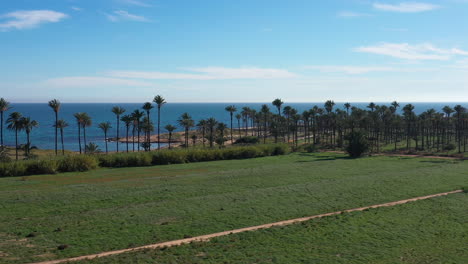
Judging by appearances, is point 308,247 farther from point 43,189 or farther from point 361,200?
point 43,189

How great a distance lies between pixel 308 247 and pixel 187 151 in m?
50.8

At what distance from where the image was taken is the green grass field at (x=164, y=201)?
2438 centimetres

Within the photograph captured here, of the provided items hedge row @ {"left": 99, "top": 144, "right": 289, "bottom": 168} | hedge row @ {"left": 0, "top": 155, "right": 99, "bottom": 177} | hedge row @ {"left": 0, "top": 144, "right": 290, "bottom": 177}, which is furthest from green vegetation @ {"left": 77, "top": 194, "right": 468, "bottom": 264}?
hedge row @ {"left": 99, "top": 144, "right": 289, "bottom": 168}

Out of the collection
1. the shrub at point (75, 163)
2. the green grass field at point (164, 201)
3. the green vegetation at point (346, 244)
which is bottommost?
the green vegetation at point (346, 244)

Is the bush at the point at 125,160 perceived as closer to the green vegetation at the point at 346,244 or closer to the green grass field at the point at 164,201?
the green grass field at the point at 164,201

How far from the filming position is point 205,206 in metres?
32.6

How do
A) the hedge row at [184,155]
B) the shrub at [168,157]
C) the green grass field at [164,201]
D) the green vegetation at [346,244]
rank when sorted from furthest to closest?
1. the shrub at [168,157]
2. the hedge row at [184,155]
3. the green grass field at [164,201]
4. the green vegetation at [346,244]

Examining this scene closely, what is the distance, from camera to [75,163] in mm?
56719

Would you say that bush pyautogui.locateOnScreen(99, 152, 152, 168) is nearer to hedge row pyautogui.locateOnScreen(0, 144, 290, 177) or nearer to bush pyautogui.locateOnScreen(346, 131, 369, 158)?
hedge row pyautogui.locateOnScreen(0, 144, 290, 177)

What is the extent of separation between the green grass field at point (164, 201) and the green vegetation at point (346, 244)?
8.74 ft

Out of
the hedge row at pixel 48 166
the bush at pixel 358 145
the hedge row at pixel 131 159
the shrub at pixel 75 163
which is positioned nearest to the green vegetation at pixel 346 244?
the hedge row at pixel 48 166

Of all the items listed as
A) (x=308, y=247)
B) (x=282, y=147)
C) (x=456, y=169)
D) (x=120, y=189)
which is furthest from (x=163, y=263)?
(x=282, y=147)

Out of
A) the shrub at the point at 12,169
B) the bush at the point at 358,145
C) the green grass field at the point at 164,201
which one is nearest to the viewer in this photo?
the green grass field at the point at 164,201

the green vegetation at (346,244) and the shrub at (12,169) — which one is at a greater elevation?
the shrub at (12,169)
